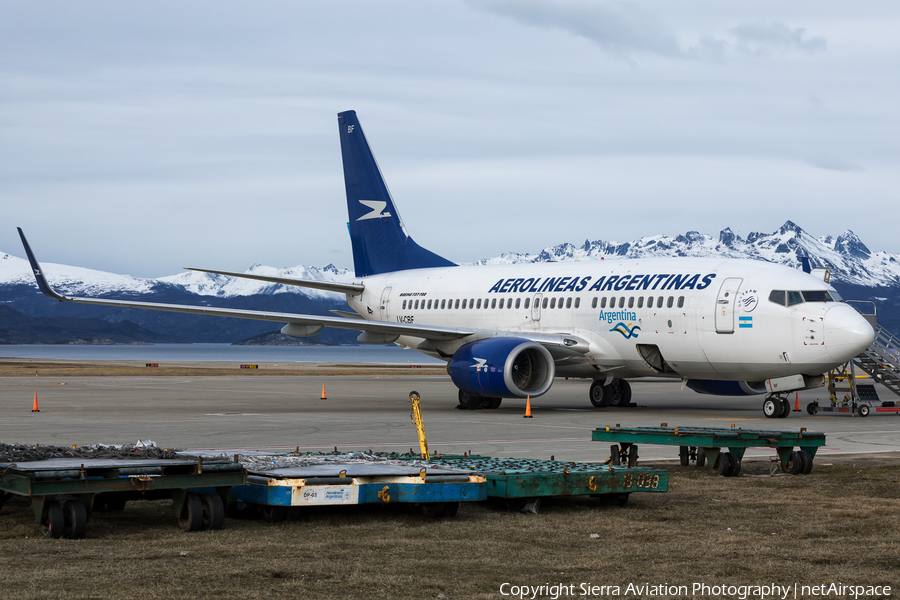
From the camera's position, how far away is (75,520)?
26.8 ft

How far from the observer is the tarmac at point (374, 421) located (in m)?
16.0

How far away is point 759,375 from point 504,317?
7.34 metres

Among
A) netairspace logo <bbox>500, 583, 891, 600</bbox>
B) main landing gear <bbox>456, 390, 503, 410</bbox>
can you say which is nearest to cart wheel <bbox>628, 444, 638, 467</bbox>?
netairspace logo <bbox>500, 583, 891, 600</bbox>

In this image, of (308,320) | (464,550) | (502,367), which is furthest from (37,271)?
(464,550)

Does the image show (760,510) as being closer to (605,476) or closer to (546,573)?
(605,476)

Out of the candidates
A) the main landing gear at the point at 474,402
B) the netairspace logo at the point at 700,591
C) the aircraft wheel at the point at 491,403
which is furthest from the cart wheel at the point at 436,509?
the aircraft wheel at the point at 491,403

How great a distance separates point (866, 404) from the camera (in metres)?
24.2

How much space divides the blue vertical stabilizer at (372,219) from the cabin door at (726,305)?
36.8 feet

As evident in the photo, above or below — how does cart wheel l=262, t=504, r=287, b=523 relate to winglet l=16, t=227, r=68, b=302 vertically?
below

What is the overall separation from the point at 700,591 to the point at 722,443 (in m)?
6.01

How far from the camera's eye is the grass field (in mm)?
6781

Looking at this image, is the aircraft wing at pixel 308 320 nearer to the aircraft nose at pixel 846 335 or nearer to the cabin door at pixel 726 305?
the cabin door at pixel 726 305

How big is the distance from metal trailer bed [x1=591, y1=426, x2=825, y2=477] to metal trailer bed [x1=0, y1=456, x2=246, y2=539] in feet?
17.9

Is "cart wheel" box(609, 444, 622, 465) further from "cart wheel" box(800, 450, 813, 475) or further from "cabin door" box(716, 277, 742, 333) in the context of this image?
"cabin door" box(716, 277, 742, 333)
